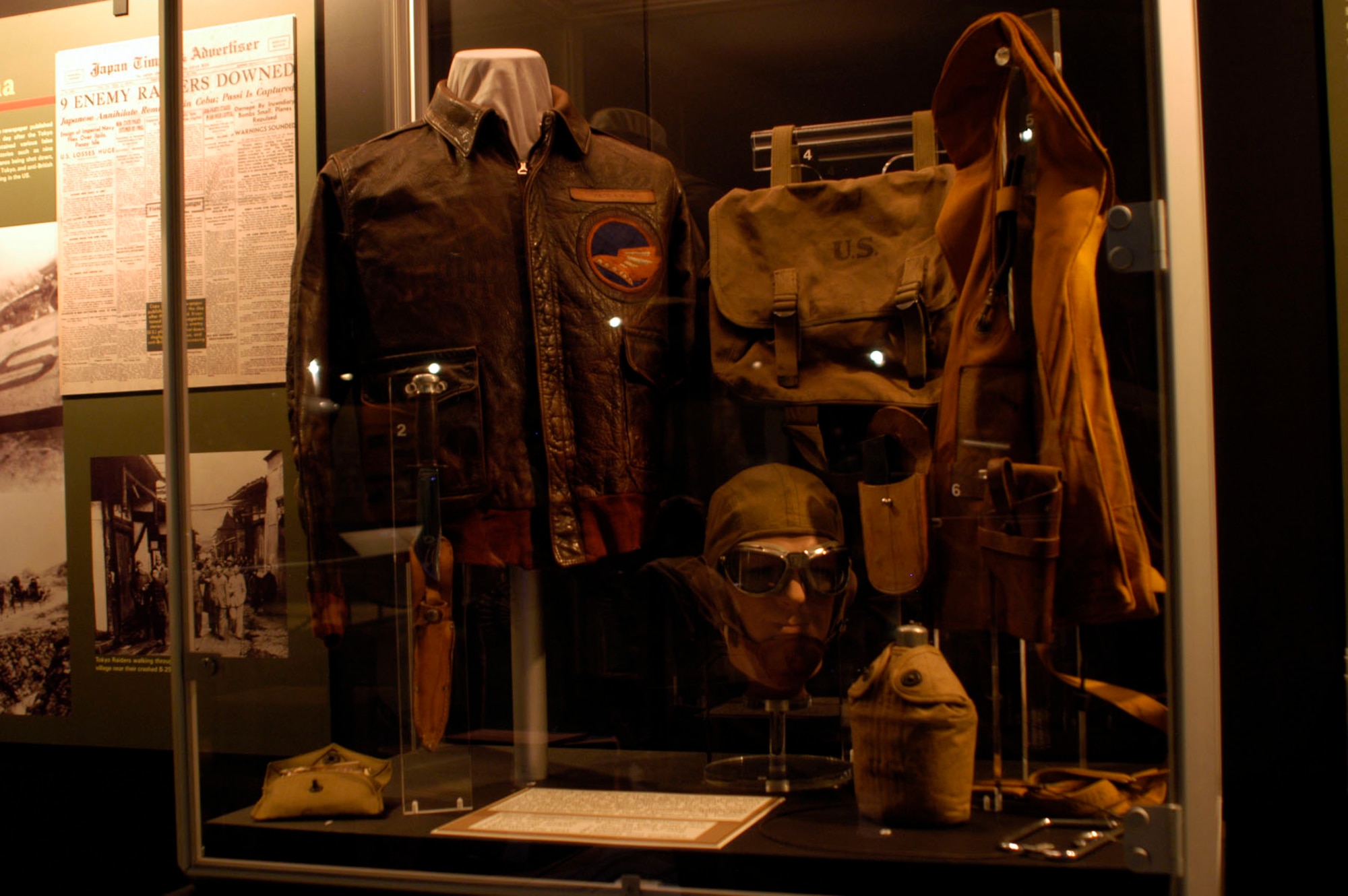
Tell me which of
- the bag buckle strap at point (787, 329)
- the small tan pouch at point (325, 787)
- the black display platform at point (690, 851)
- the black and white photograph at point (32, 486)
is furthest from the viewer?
A: the black and white photograph at point (32, 486)

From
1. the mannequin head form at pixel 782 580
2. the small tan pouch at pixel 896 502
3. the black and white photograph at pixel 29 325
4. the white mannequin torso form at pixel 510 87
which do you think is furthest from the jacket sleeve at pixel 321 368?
the black and white photograph at pixel 29 325

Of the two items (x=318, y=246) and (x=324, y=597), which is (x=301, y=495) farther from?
(x=318, y=246)

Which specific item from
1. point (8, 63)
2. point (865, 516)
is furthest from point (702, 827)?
point (8, 63)

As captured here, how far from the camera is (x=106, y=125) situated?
2.82m

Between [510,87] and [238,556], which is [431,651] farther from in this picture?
[510,87]

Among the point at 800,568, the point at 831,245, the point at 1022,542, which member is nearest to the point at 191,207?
the point at 831,245

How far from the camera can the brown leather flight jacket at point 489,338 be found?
211cm

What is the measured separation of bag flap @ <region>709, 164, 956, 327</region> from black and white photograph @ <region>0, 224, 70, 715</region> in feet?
5.97

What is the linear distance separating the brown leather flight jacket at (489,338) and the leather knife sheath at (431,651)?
86 millimetres

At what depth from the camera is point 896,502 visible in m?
1.93

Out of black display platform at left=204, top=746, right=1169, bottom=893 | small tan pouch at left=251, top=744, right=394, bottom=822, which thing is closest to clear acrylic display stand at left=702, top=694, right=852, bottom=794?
black display platform at left=204, top=746, right=1169, bottom=893

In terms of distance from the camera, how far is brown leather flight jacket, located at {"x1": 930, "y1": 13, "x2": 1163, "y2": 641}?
1707mm

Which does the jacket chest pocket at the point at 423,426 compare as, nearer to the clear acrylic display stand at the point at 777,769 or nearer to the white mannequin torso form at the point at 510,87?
the white mannequin torso form at the point at 510,87

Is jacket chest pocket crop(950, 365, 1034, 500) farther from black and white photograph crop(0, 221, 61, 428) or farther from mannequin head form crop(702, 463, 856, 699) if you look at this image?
black and white photograph crop(0, 221, 61, 428)
